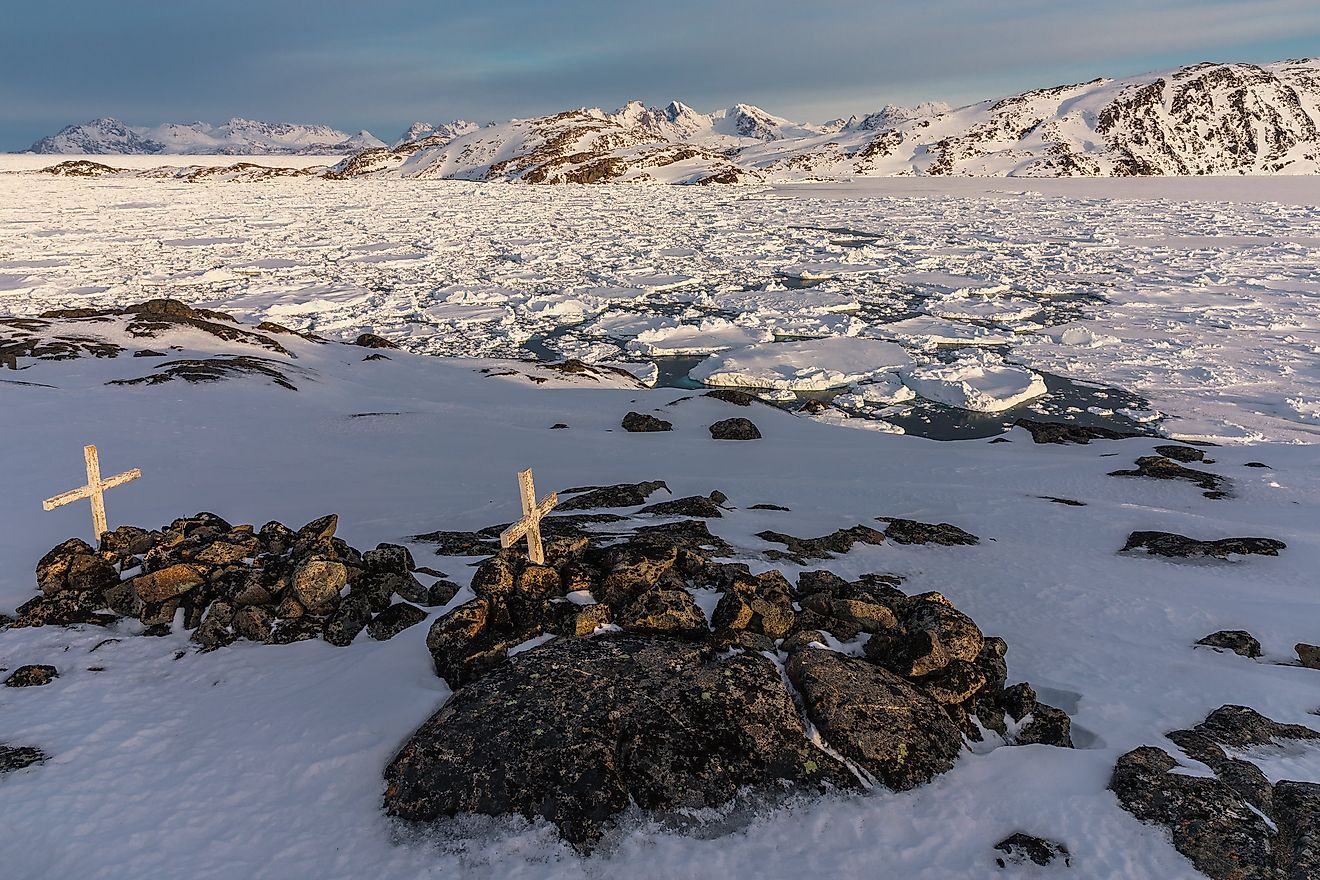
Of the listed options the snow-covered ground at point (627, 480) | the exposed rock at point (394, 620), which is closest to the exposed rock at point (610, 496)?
the snow-covered ground at point (627, 480)

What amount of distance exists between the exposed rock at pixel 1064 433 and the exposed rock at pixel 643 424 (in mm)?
7240

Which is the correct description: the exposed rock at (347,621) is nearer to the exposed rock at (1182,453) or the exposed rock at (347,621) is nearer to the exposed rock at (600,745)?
the exposed rock at (600,745)

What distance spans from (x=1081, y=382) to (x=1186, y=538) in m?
10.2

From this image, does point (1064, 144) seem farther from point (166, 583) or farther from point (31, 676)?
point (31, 676)

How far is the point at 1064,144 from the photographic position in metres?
102

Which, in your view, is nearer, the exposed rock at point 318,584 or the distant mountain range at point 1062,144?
the exposed rock at point 318,584

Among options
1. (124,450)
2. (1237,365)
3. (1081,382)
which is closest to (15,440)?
(124,450)

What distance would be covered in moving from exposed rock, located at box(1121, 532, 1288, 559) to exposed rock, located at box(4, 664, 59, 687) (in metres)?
11.1

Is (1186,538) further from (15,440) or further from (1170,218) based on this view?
(1170,218)

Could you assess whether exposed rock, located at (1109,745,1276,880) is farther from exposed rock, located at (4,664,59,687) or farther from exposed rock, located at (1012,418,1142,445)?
exposed rock, located at (1012,418,1142,445)

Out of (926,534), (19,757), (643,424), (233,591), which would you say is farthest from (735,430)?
(19,757)

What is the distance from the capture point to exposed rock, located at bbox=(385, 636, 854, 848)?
4.23 meters

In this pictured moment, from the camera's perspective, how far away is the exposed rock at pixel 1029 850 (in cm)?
394

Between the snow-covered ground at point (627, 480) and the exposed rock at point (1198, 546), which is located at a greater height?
the snow-covered ground at point (627, 480)
